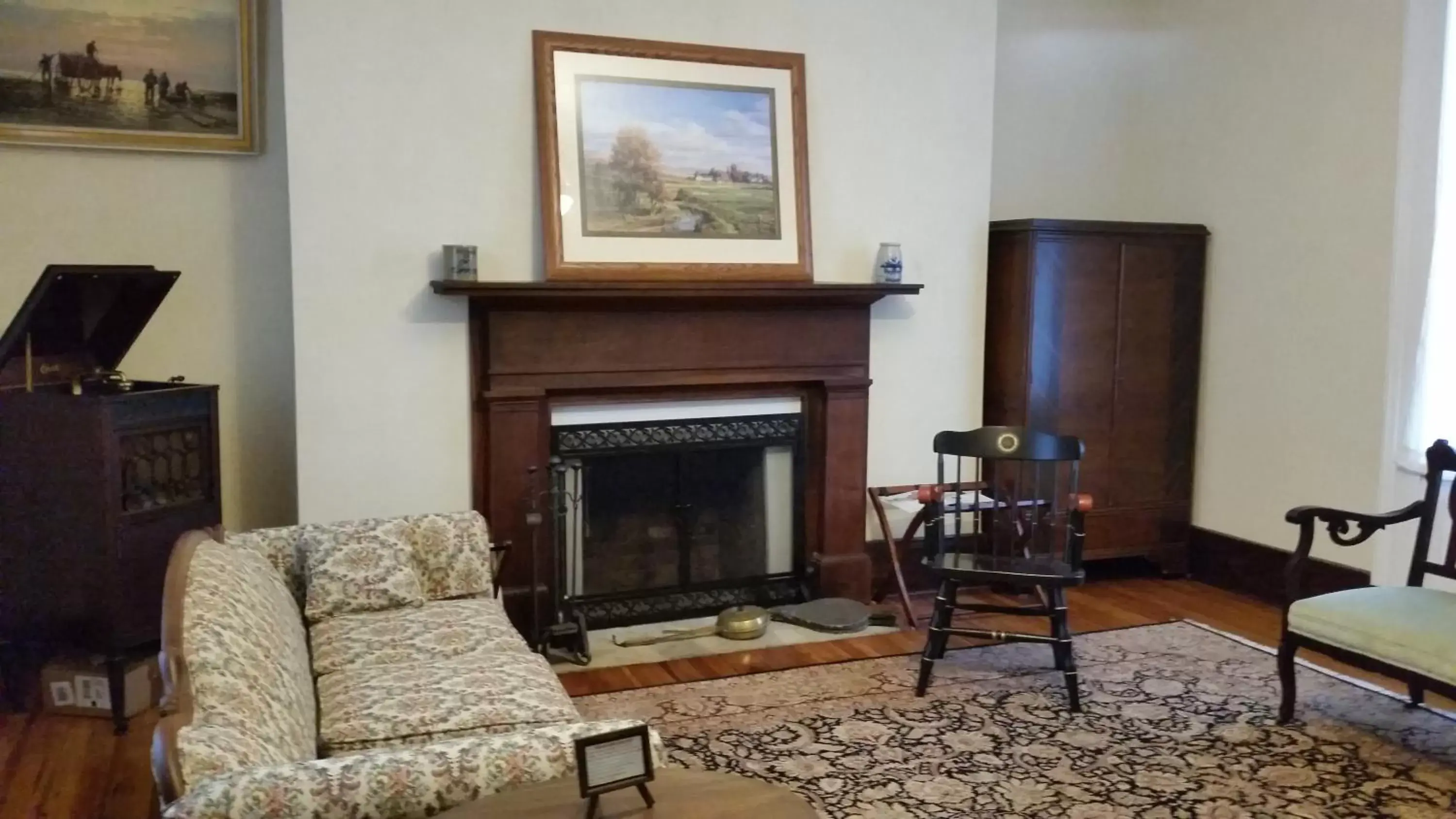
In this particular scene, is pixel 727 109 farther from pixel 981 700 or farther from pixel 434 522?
pixel 981 700

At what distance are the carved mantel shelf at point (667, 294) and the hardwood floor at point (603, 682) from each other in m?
1.33

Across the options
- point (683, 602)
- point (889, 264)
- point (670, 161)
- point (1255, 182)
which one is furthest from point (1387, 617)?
point (670, 161)

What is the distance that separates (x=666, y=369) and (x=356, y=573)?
59.1 inches

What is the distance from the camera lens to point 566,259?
4.10 meters

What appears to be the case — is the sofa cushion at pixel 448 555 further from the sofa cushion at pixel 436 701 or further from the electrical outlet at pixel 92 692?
the electrical outlet at pixel 92 692

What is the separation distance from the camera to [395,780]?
1737 millimetres

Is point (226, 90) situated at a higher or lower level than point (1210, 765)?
higher

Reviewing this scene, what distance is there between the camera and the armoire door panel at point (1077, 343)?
15.7 ft

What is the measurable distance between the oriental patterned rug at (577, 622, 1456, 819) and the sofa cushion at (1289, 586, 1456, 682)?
337mm

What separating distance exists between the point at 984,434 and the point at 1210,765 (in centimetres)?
130

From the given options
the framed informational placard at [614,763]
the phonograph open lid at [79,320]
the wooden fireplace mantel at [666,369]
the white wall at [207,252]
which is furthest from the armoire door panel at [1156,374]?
the phonograph open lid at [79,320]

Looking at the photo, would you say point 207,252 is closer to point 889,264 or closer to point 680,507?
point 680,507

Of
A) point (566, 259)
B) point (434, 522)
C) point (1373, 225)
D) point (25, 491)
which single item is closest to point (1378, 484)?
point (1373, 225)

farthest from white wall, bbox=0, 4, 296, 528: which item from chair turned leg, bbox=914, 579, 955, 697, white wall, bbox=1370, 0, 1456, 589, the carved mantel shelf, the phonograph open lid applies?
white wall, bbox=1370, 0, 1456, 589
